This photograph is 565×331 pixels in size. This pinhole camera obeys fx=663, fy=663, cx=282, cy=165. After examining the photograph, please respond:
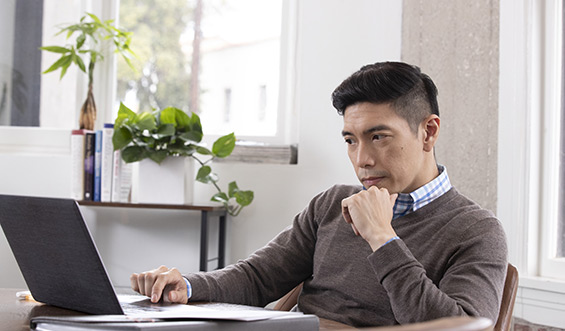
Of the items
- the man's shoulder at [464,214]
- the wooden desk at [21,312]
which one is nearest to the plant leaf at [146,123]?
the wooden desk at [21,312]

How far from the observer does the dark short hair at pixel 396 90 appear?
1602mm

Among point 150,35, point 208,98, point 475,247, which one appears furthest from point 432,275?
point 150,35

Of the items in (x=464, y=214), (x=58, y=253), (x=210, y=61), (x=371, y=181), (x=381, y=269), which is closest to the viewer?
(x=58, y=253)

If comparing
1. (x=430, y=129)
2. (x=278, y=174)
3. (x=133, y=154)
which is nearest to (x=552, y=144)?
(x=430, y=129)

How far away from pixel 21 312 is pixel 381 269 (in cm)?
71

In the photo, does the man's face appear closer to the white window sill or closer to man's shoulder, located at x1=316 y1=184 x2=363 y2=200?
man's shoulder, located at x1=316 y1=184 x2=363 y2=200

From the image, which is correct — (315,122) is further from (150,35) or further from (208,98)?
(150,35)

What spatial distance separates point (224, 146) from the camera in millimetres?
2527

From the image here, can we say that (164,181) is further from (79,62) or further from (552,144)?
(552,144)

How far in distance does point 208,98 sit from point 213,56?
19cm

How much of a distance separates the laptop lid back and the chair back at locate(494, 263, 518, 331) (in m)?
0.82

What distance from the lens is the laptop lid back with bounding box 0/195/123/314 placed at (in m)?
1.09

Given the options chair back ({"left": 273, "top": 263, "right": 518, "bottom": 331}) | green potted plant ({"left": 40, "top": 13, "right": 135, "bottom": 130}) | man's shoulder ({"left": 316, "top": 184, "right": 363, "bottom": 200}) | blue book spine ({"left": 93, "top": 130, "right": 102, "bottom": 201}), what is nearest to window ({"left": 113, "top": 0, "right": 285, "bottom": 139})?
green potted plant ({"left": 40, "top": 13, "right": 135, "bottom": 130})

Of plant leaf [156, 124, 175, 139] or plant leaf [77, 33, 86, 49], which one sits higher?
plant leaf [77, 33, 86, 49]
